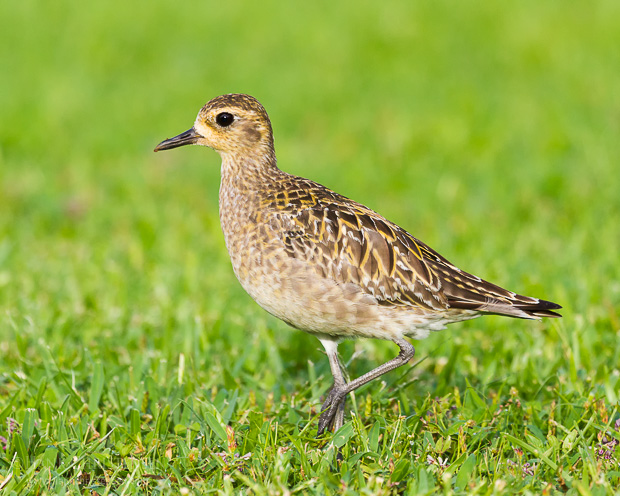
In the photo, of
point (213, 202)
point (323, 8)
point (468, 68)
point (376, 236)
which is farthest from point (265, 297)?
point (323, 8)

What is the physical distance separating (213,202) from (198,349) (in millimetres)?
3967

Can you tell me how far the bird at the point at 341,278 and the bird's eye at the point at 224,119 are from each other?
18.4 inches

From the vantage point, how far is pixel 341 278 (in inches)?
201

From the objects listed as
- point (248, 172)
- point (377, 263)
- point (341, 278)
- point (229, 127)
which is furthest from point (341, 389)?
point (229, 127)

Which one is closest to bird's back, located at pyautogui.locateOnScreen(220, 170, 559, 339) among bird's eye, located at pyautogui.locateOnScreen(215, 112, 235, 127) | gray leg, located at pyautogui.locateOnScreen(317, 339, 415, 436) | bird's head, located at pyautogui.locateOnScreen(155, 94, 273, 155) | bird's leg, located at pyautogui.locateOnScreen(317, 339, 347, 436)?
gray leg, located at pyautogui.locateOnScreen(317, 339, 415, 436)

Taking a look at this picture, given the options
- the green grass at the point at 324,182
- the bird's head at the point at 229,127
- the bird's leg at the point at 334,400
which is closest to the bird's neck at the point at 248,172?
the bird's head at the point at 229,127

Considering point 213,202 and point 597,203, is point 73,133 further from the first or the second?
point 597,203

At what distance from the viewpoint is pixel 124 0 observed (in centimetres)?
1683

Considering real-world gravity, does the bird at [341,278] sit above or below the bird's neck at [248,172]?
below

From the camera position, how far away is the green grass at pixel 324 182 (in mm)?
4738

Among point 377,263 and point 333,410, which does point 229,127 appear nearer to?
point 377,263

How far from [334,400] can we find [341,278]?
2.41 ft

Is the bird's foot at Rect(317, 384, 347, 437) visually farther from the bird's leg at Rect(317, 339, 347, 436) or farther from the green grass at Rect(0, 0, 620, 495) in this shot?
the green grass at Rect(0, 0, 620, 495)

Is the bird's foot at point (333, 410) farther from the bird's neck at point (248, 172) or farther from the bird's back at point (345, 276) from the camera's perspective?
the bird's neck at point (248, 172)
